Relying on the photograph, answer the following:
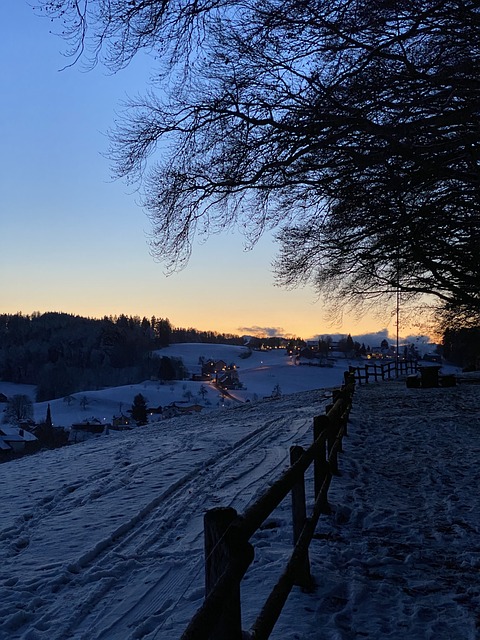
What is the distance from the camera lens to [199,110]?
7.21 meters

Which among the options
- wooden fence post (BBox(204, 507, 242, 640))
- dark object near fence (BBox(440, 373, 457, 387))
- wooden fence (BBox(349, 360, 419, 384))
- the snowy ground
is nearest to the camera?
wooden fence post (BBox(204, 507, 242, 640))

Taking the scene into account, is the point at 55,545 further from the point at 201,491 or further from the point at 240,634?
the point at 240,634

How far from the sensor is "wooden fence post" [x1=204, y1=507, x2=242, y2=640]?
8.09ft

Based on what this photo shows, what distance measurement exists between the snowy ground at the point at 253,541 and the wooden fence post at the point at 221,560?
1.39m

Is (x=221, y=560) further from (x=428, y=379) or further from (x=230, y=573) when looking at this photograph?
(x=428, y=379)

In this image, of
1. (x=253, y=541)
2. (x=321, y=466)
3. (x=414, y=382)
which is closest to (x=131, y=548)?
(x=253, y=541)

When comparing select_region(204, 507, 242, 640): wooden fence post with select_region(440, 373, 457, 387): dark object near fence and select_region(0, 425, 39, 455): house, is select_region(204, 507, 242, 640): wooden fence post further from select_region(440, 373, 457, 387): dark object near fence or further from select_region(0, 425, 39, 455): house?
select_region(0, 425, 39, 455): house

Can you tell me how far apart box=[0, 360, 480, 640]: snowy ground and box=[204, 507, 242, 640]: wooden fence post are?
1.39 metres

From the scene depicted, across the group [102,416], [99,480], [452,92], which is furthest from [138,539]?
[102,416]

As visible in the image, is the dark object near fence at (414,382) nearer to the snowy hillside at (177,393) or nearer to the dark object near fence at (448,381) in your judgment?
the dark object near fence at (448,381)

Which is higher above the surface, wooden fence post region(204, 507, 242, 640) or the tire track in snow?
wooden fence post region(204, 507, 242, 640)

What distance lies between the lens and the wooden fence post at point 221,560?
247cm

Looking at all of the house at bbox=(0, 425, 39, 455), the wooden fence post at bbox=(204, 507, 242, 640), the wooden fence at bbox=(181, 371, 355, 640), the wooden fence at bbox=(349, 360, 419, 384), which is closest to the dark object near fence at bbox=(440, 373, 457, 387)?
the wooden fence at bbox=(349, 360, 419, 384)

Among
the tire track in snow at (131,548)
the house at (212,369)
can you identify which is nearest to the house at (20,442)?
the tire track in snow at (131,548)
